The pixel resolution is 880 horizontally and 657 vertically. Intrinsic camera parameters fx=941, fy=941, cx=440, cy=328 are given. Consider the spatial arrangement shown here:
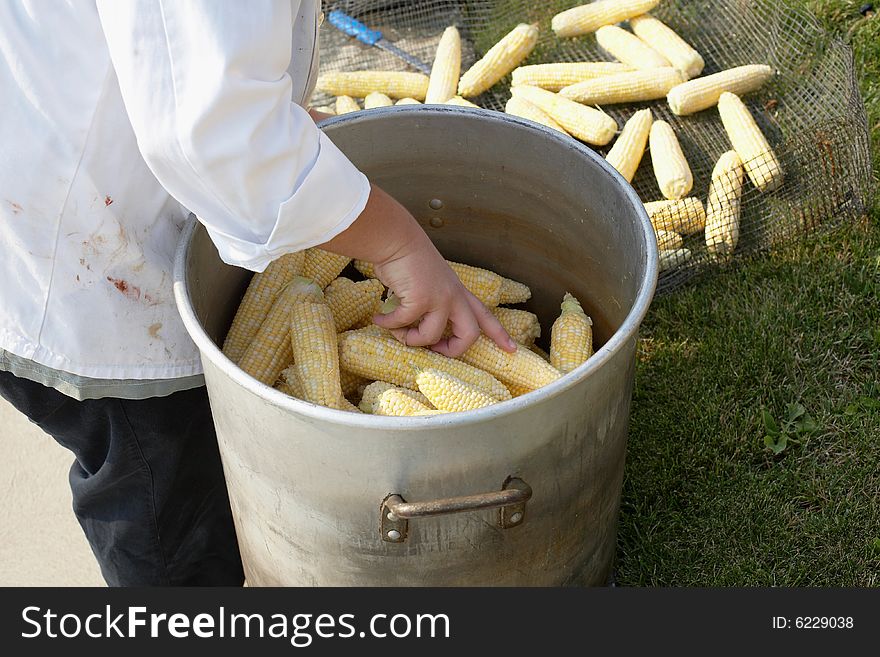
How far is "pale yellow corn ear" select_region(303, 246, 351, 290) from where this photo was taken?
6.86 feet

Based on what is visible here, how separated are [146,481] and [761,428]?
1.70m

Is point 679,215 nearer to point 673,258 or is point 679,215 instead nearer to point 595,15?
point 673,258

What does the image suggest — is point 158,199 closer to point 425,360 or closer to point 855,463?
point 425,360

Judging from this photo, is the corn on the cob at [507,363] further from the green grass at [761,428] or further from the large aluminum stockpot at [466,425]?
the green grass at [761,428]

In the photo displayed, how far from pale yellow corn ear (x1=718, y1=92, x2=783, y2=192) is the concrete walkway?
7.89 ft

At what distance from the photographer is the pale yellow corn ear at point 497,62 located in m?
3.66

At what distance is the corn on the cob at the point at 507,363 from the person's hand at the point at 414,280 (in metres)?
0.02

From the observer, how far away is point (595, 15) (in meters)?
3.82

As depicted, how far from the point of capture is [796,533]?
8.13 feet

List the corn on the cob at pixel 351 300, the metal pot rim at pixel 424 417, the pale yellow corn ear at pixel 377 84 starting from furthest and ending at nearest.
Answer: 1. the pale yellow corn ear at pixel 377 84
2. the corn on the cob at pixel 351 300
3. the metal pot rim at pixel 424 417

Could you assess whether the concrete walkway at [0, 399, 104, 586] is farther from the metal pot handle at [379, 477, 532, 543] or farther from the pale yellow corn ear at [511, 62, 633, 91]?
the pale yellow corn ear at [511, 62, 633, 91]

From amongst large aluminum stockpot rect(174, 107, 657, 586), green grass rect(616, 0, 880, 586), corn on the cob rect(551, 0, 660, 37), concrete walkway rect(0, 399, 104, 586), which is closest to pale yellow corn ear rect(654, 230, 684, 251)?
green grass rect(616, 0, 880, 586)

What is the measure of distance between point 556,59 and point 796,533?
2216mm

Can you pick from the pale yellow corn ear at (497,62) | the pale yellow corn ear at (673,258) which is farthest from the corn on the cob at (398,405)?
the pale yellow corn ear at (497,62)
